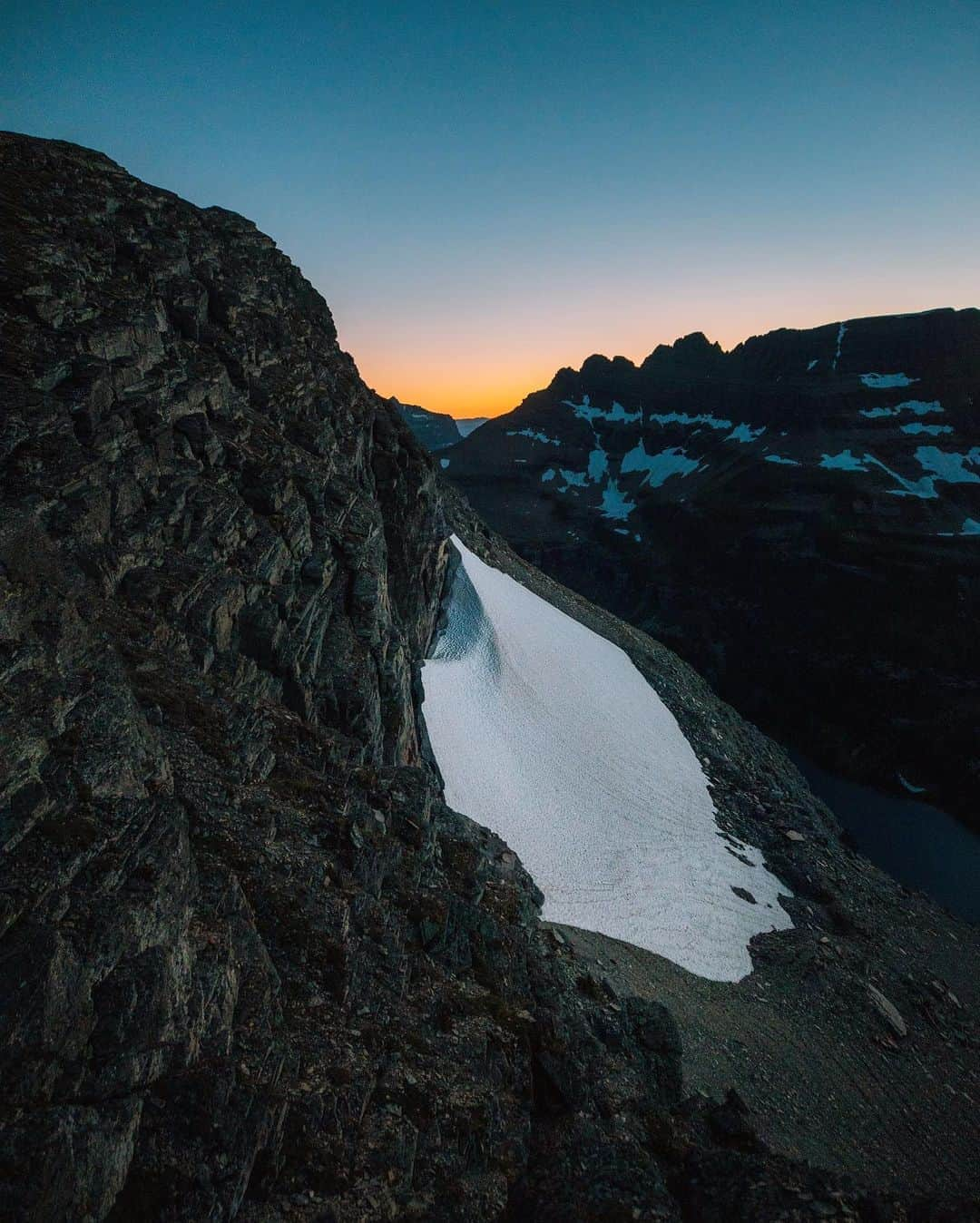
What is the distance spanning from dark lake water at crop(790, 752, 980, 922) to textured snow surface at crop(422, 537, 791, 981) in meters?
24.0

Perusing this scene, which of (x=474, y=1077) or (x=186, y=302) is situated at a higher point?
(x=186, y=302)

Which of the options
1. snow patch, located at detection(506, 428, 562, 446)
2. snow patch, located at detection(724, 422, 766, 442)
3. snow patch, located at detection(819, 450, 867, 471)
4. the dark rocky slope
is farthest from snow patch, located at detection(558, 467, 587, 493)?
the dark rocky slope

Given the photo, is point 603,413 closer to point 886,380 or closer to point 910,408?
point 886,380

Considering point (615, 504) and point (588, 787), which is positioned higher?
point (615, 504)

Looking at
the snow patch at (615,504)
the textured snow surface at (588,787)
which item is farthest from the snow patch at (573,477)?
the textured snow surface at (588,787)

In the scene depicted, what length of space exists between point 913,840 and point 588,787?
42.9 m

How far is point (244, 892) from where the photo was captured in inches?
524

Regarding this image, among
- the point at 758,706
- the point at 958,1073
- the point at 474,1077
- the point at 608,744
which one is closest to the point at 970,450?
the point at 758,706

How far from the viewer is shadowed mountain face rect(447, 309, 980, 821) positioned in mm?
89375

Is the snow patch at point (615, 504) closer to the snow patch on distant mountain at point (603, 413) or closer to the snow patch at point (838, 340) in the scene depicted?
the snow patch on distant mountain at point (603, 413)

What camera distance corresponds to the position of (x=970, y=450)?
118438 millimetres

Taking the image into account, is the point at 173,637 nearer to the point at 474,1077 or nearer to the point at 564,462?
the point at 474,1077

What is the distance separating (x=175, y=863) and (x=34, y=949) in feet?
9.41

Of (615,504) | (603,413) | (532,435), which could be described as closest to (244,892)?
(615,504)
